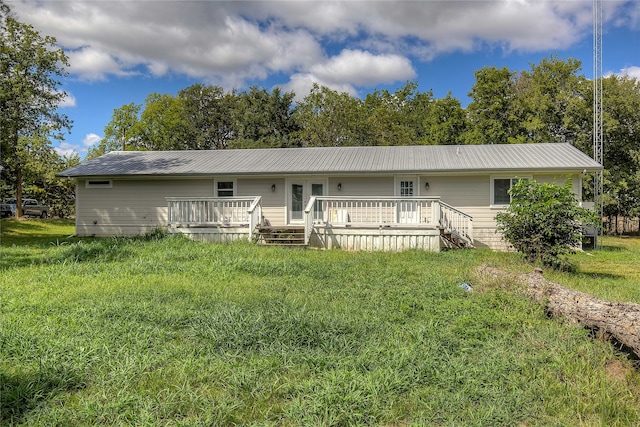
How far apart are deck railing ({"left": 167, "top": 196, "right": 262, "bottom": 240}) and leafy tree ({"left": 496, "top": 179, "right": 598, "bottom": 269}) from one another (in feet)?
24.1

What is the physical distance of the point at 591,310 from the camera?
4020mm

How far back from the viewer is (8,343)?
360 centimetres

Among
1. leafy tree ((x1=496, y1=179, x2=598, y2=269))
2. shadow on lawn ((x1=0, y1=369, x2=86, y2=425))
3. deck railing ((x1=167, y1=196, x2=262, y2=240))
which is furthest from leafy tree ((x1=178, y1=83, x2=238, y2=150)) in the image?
shadow on lawn ((x1=0, y1=369, x2=86, y2=425))

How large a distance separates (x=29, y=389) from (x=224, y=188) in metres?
12.0

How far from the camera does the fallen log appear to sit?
3520 millimetres

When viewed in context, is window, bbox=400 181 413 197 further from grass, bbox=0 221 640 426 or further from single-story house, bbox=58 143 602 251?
grass, bbox=0 221 640 426

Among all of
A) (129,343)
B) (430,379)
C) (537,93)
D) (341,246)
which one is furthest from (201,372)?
(537,93)

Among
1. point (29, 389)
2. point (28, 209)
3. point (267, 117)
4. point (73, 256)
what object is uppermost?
point (267, 117)

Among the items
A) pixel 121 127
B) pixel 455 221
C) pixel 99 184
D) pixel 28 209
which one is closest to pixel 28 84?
pixel 28 209

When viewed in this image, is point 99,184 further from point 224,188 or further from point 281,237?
point 281,237

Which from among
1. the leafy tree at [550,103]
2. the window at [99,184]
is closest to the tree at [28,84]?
the window at [99,184]

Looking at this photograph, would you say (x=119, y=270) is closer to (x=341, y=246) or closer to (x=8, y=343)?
(x=8, y=343)

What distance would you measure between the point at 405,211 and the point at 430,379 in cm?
863

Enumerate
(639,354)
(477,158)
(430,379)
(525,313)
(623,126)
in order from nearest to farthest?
(430,379), (639,354), (525,313), (477,158), (623,126)
